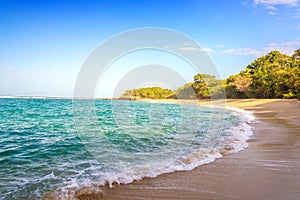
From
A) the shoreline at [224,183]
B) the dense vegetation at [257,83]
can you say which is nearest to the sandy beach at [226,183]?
the shoreline at [224,183]

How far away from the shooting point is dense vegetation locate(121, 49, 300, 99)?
39000mm

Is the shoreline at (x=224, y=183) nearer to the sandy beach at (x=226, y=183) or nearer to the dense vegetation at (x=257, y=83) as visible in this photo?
the sandy beach at (x=226, y=183)

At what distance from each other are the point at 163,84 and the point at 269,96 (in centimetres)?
3790

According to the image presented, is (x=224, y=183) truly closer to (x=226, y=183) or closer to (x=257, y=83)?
(x=226, y=183)

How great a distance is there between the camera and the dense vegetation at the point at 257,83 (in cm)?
3900

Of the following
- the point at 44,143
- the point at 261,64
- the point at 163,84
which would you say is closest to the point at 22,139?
the point at 44,143

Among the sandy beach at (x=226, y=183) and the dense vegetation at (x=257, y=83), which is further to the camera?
the dense vegetation at (x=257, y=83)

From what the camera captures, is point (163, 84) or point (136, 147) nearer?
point (136, 147)

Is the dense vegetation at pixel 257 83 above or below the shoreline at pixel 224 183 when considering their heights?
above

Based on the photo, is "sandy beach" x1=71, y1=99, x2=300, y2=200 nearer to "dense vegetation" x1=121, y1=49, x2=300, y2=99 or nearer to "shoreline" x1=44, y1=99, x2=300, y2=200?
"shoreline" x1=44, y1=99, x2=300, y2=200

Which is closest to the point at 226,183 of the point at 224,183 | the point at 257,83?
the point at 224,183

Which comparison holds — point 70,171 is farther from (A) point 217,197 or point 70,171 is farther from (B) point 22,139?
(B) point 22,139

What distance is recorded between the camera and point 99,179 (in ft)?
14.4

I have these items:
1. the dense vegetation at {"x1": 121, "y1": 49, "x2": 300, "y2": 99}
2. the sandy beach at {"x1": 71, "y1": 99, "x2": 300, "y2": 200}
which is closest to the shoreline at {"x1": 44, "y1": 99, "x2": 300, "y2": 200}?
the sandy beach at {"x1": 71, "y1": 99, "x2": 300, "y2": 200}
